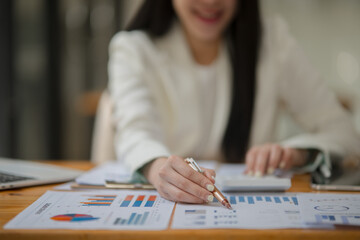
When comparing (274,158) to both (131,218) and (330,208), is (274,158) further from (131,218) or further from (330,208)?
(131,218)

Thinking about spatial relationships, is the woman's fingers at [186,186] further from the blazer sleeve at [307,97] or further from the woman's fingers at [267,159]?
the blazer sleeve at [307,97]

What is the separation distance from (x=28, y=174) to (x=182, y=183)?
42 centimetres

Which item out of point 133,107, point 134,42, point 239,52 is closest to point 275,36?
point 239,52

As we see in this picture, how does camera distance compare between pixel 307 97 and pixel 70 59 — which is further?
pixel 70 59

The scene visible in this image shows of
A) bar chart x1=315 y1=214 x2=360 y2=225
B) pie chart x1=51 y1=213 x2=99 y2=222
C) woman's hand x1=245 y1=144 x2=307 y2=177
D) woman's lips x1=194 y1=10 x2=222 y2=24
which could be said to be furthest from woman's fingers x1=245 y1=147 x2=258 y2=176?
woman's lips x1=194 y1=10 x2=222 y2=24

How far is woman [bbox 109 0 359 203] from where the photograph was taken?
1.31m

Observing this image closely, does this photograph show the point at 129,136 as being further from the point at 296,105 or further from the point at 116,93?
the point at 296,105

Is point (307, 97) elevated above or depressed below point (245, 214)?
above

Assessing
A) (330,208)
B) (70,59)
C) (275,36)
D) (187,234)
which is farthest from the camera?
(70,59)

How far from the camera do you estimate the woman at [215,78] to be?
1.31m

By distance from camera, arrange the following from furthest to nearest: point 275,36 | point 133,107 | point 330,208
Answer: point 275,36 < point 133,107 < point 330,208

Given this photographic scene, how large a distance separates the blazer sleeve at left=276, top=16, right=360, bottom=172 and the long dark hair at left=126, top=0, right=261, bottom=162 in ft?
0.36

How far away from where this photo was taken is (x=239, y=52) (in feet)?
4.53

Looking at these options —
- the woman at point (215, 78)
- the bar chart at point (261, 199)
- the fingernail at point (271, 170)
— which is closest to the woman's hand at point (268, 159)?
the fingernail at point (271, 170)
